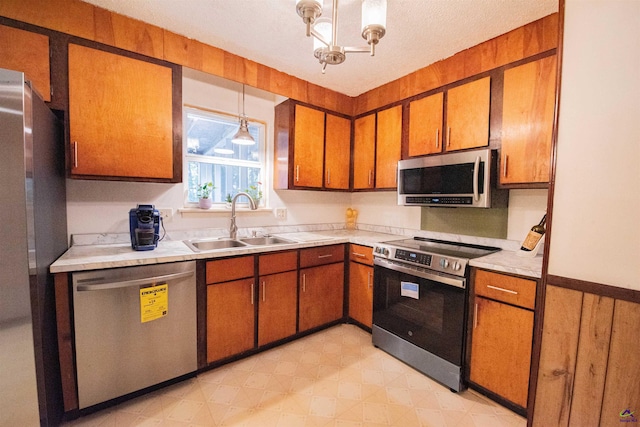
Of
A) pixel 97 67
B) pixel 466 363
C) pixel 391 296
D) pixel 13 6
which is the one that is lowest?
pixel 466 363

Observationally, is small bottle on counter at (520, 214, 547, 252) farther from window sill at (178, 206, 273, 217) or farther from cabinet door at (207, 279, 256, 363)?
window sill at (178, 206, 273, 217)

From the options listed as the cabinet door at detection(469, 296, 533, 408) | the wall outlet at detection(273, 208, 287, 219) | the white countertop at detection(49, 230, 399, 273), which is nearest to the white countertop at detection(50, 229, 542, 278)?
the white countertop at detection(49, 230, 399, 273)

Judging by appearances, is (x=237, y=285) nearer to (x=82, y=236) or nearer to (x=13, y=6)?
(x=82, y=236)

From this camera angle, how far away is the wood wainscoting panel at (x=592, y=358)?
112 centimetres

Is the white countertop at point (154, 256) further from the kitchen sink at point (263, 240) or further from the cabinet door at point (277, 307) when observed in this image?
the kitchen sink at point (263, 240)

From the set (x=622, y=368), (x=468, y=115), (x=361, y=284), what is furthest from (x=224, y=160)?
(x=622, y=368)

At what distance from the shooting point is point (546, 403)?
1.29m

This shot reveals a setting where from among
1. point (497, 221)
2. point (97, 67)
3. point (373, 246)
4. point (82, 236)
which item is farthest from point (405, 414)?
point (97, 67)

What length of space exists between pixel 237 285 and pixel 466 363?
5.41 ft

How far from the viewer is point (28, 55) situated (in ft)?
4.89

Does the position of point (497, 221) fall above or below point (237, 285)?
above

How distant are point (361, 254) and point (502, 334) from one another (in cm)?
117

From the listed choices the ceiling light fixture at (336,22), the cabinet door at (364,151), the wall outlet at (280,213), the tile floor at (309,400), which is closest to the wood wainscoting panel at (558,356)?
the tile floor at (309,400)

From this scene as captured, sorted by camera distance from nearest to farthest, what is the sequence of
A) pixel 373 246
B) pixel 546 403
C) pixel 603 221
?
pixel 603 221, pixel 546 403, pixel 373 246
